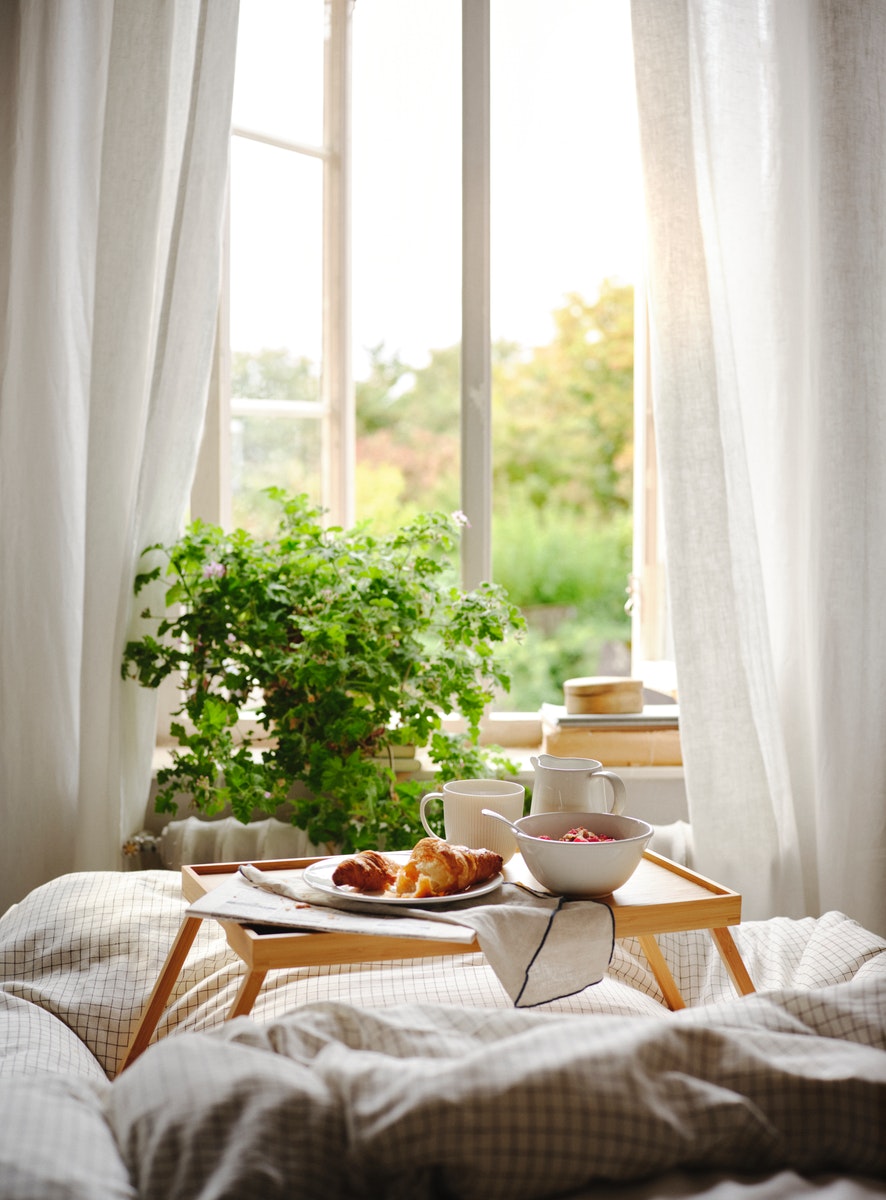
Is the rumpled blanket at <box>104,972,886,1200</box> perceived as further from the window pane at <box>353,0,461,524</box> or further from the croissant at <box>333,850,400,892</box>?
the window pane at <box>353,0,461,524</box>

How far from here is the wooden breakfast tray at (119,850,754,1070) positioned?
1182 millimetres

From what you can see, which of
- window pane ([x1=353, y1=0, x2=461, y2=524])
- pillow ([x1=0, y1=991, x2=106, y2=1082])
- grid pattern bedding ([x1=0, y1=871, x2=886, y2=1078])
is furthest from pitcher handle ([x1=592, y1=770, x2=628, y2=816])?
window pane ([x1=353, y1=0, x2=461, y2=524])

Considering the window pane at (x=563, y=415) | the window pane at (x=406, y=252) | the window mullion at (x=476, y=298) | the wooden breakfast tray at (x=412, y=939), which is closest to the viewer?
the wooden breakfast tray at (x=412, y=939)

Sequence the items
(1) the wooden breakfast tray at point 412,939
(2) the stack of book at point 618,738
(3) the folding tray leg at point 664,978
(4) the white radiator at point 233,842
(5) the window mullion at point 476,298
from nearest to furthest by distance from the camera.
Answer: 1. (1) the wooden breakfast tray at point 412,939
2. (3) the folding tray leg at point 664,978
3. (4) the white radiator at point 233,842
4. (2) the stack of book at point 618,738
5. (5) the window mullion at point 476,298

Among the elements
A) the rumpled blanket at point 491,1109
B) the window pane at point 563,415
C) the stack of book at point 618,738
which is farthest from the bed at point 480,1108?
the window pane at point 563,415

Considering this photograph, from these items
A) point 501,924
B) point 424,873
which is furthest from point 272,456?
point 501,924

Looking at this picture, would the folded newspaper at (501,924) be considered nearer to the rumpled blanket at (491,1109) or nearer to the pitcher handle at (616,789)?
the pitcher handle at (616,789)

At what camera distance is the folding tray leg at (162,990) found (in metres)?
1.38

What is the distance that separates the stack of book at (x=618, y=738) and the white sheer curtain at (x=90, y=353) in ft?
2.88

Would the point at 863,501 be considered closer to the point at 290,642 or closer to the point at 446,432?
the point at 290,642

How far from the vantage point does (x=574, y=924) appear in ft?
4.10

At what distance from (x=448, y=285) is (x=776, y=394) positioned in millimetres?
3839

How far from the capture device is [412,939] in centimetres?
117

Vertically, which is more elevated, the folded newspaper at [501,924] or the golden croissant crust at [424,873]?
the golden croissant crust at [424,873]
